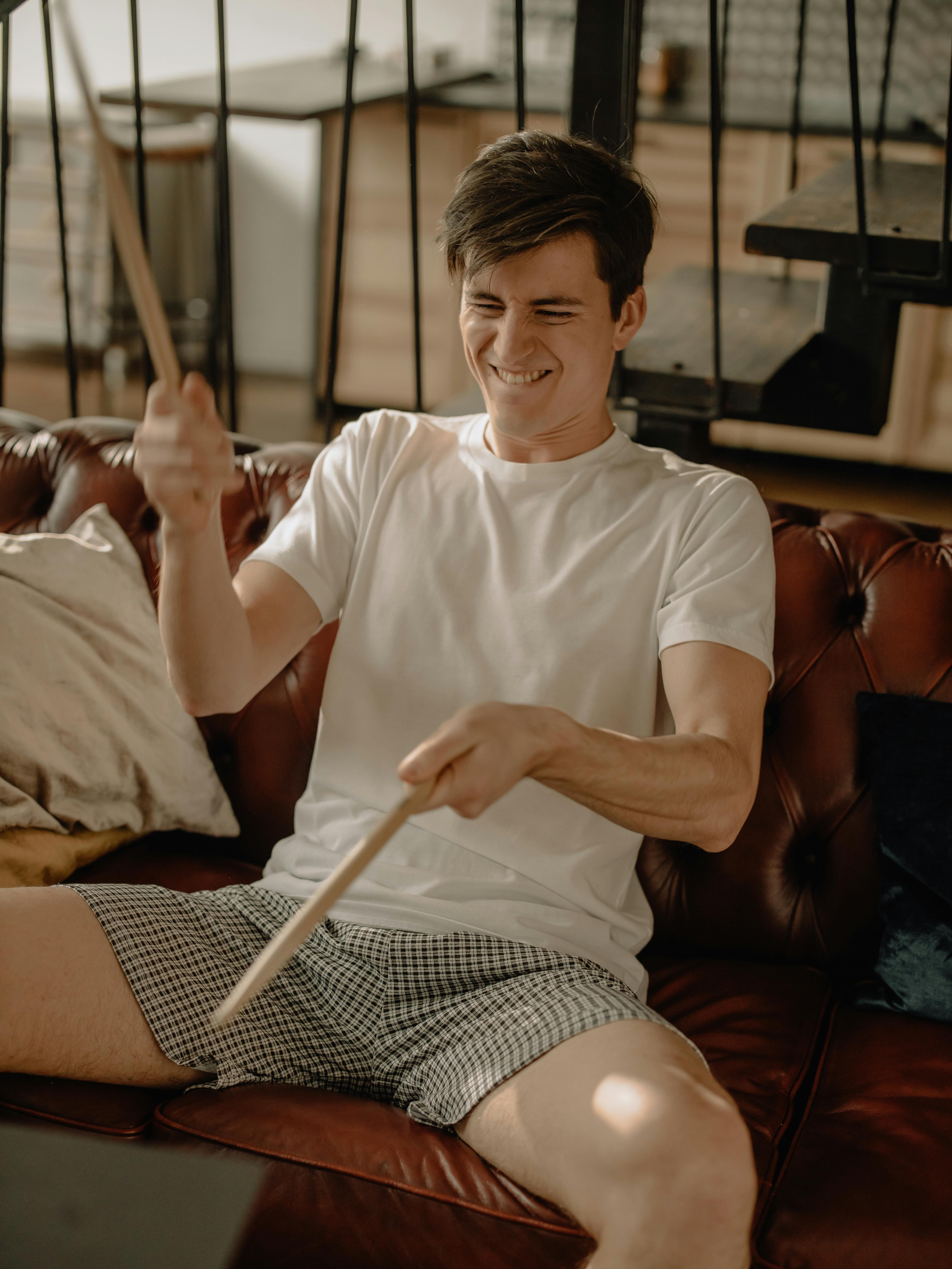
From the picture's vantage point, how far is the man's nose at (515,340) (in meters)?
1.41

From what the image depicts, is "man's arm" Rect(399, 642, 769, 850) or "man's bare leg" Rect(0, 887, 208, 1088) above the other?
"man's arm" Rect(399, 642, 769, 850)

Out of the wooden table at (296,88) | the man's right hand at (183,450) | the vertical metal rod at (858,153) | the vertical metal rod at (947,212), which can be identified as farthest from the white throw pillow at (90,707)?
the wooden table at (296,88)

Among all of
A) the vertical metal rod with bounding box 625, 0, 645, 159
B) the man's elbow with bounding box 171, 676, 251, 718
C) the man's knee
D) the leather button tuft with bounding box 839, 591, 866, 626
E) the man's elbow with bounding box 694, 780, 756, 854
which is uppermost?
the vertical metal rod with bounding box 625, 0, 645, 159

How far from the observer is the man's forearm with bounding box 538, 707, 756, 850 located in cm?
111

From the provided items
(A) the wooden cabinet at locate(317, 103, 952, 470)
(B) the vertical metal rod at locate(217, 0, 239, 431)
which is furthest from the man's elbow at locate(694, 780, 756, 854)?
(A) the wooden cabinet at locate(317, 103, 952, 470)

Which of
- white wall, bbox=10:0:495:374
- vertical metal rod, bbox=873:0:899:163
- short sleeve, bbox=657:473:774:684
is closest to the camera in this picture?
short sleeve, bbox=657:473:774:684

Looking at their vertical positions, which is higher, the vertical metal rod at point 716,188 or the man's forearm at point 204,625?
the vertical metal rod at point 716,188

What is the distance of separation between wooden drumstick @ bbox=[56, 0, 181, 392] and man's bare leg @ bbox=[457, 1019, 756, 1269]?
2.38 ft

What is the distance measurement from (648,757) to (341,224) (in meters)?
1.33

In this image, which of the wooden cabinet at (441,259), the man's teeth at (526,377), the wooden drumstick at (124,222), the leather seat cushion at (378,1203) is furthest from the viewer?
the wooden cabinet at (441,259)

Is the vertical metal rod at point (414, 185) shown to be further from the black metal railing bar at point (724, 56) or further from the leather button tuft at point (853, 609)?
the leather button tuft at point (853, 609)

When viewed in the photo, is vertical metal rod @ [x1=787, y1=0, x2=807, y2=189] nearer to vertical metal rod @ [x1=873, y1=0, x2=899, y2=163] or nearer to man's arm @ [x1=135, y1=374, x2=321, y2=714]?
vertical metal rod @ [x1=873, y1=0, x2=899, y2=163]

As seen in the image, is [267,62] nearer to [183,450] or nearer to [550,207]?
[550,207]

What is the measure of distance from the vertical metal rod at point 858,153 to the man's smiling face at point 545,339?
0.65 m
